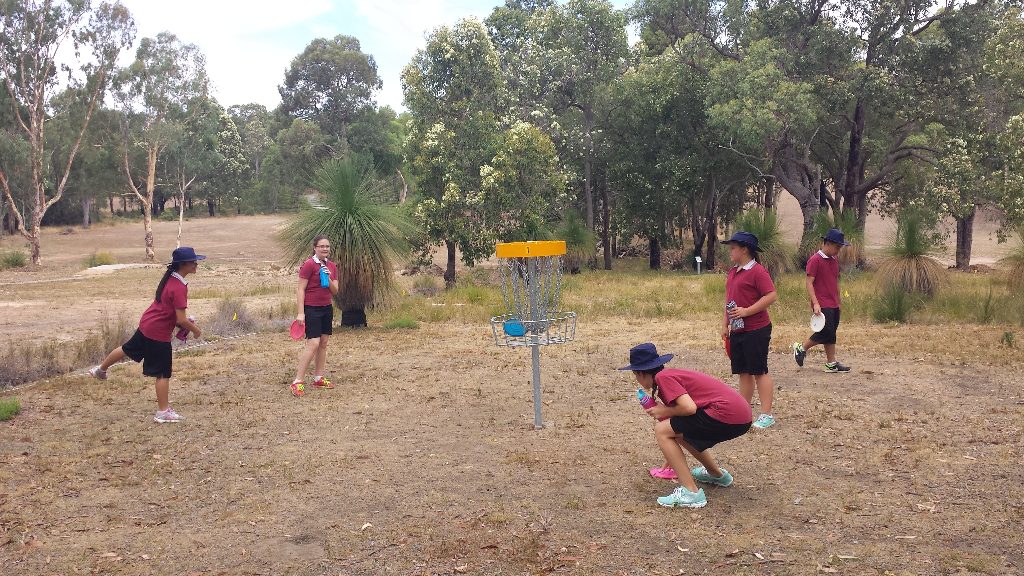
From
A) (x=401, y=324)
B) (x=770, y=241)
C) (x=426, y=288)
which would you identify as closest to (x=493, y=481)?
(x=401, y=324)

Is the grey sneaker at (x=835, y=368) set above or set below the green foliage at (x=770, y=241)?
below

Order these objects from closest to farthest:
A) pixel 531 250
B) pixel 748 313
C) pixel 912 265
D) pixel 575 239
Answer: pixel 531 250
pixel 748 313
pixel 912 265
pixel 575 239

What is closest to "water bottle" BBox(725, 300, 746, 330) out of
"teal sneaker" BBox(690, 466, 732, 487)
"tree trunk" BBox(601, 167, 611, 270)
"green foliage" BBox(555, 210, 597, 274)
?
"teal sneaker" BBox(690, 466, 732, 487)

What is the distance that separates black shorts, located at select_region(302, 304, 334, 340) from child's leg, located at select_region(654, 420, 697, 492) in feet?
15.6

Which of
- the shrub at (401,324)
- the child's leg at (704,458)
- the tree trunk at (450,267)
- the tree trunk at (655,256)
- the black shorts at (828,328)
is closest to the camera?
the child's leg at (704,458)

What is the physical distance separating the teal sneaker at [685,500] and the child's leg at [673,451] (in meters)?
0.03

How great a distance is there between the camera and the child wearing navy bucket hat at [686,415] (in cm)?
482

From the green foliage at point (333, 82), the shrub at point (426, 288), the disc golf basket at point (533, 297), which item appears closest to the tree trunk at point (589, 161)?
the shrub at point (426, 288)

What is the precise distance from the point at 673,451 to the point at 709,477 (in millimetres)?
617

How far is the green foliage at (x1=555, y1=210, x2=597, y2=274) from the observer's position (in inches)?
1108

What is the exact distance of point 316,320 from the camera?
8758 mm

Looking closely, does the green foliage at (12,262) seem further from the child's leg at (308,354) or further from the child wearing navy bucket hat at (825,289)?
the child wearing navy bucket hat at (825,289)

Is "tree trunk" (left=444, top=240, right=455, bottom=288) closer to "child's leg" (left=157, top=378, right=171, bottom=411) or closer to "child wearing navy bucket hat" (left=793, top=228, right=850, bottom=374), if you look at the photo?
"child wearing navy bucket hat" (left=793, top=228, right=850, bottom=374)

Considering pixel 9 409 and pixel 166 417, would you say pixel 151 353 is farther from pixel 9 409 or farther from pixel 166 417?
pixel 9 409
